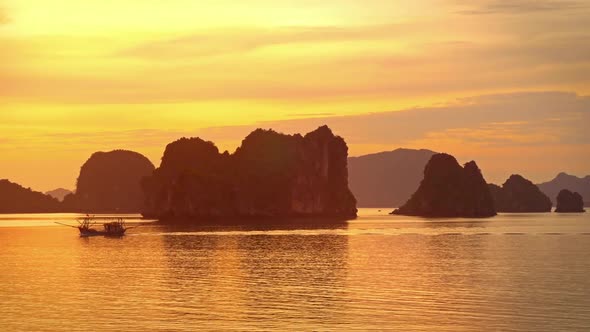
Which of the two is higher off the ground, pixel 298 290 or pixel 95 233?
pixel 95 233

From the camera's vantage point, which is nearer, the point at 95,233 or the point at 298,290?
the point at 298,290

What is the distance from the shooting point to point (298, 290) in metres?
76.4

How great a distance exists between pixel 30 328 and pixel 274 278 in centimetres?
3456

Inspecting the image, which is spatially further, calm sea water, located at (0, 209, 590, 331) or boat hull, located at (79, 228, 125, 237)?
boat hull, located at (79, 228, 125, 237)

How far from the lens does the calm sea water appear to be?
58.2 metres

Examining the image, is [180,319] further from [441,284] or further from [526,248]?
[526,248]

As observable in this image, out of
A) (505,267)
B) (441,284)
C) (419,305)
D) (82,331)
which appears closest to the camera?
(82,331)

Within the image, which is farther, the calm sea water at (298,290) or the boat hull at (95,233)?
the boat hull at (95,233)

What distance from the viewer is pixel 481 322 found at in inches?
2245

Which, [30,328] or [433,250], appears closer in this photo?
[30,328]

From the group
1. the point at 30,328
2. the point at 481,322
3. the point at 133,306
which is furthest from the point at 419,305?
the point at 30,328

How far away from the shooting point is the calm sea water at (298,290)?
58250 millimetres

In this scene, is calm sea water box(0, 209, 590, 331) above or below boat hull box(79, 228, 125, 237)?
below

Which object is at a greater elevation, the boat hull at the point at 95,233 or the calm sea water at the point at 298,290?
the boat hull at the point at 95,233
